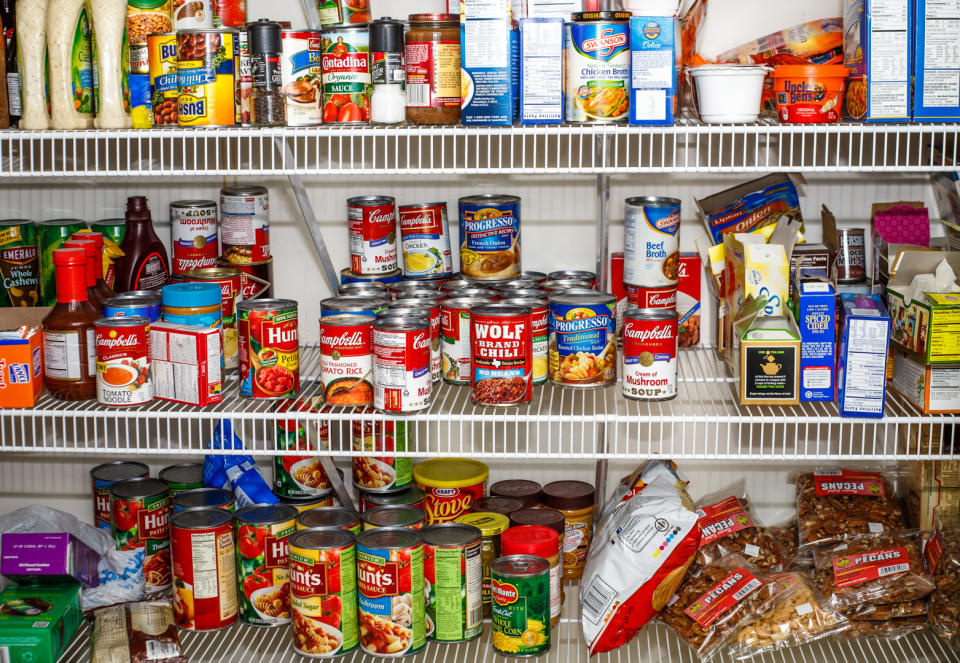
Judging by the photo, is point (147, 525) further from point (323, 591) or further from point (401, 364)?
point (401, 364)

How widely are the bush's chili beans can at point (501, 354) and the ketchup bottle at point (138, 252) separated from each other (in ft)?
2.29

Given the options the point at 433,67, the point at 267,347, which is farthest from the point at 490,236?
the point at 267,347

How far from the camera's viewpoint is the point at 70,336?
1.78 metres

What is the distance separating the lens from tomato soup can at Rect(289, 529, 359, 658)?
174cm

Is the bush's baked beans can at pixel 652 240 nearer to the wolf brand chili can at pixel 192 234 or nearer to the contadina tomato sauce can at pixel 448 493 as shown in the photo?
the contadina tomato sauce can at pixel 448 493

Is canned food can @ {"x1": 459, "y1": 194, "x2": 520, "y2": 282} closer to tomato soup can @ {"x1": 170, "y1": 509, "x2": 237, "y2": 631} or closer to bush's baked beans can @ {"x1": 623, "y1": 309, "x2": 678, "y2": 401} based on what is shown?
bush's baked beans can @ {"x1": 623, "y1": 309, "x2": 678, "y2": 401}

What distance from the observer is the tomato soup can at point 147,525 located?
1996mm

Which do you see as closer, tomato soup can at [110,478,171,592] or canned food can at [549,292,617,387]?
Result: canned food can at [549,292,617,387]

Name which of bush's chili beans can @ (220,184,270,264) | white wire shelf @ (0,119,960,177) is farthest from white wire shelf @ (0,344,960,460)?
white wire shelf @ (0,119,960,177)

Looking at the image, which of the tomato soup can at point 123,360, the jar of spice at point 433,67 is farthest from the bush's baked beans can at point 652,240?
the tomato soup can at point 123,360

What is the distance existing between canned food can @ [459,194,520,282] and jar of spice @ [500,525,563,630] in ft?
1.52

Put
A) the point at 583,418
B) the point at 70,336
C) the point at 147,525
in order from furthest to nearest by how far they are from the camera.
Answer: the point at 147,525
the point at 70,336
the point at 583,418

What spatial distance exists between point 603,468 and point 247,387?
794 millimetres

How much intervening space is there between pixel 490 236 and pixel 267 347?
45 cm
